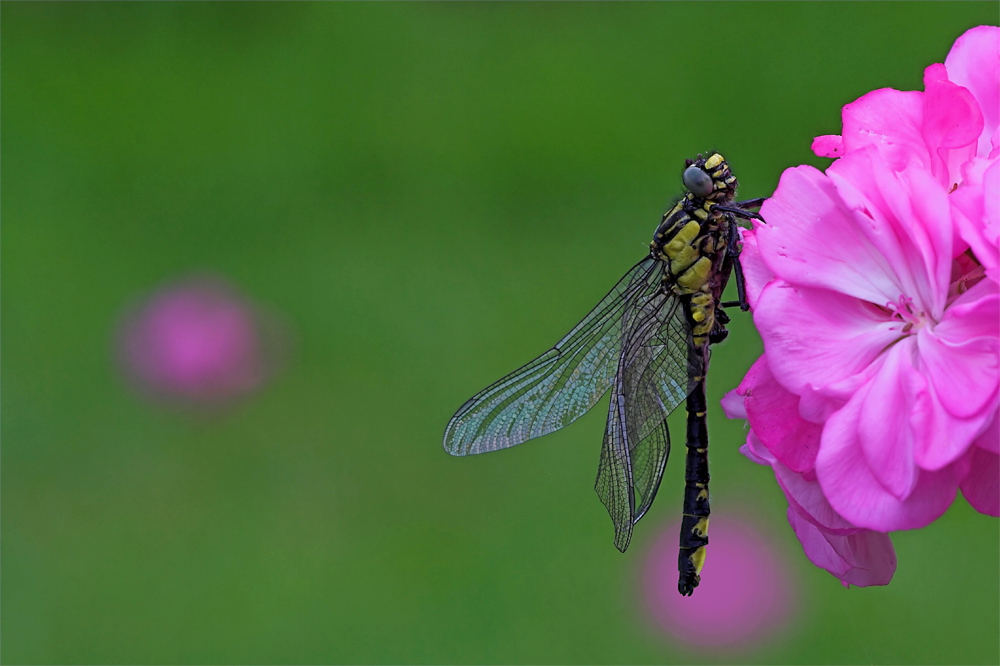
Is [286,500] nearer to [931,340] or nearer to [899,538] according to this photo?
[899,538]

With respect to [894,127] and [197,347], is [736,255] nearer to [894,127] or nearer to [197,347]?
[894,127]

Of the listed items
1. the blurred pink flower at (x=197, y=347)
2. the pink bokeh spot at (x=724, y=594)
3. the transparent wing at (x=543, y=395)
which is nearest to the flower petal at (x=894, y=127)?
the transparent wing at (x=543, y=395)

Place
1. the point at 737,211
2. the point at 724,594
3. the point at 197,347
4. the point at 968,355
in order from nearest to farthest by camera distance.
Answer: the point at 968,355 < the point at 737,211 < the point at 724,594 < the point at 197,347

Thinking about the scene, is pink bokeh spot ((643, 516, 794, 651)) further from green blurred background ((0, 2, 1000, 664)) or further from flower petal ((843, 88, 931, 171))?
Result: flower petal ((843, 88, 931, 171))

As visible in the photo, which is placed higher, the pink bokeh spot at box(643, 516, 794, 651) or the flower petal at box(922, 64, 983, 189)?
the flower petal at box(922, 64, 983, 189)

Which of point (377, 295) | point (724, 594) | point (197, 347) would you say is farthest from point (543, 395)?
point (377, 295)

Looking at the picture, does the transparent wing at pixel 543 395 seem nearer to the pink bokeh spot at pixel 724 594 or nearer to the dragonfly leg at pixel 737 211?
the dragonfly leg at pixel 737 211

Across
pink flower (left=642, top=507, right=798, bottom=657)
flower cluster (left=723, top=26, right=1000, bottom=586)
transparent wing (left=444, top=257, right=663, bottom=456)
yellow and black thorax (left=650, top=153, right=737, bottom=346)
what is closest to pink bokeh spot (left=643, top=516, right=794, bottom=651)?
pink flower (left=642, top=507, right=798, bottom=657)

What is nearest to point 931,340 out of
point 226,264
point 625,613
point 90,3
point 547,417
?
point 547,417
